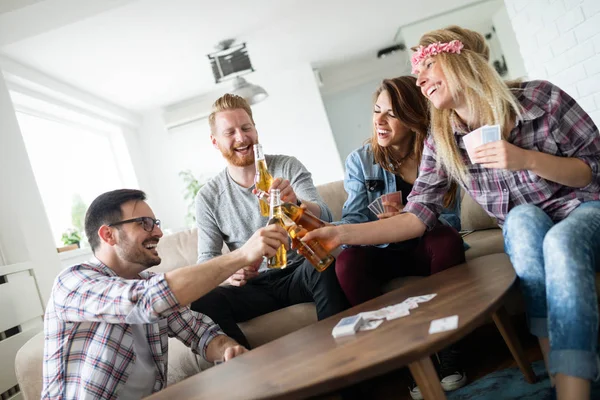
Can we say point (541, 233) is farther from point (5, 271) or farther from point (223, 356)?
point (5, 271)

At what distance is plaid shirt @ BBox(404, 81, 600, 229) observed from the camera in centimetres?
162

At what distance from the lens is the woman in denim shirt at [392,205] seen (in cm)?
191

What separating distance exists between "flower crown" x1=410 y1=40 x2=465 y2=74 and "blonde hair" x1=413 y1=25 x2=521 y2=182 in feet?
0.05

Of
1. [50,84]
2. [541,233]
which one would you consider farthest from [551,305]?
[50,84]

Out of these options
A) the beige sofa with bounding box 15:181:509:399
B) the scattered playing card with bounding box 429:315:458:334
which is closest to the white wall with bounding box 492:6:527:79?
the beige sofa with bounding box 15:181:509:399

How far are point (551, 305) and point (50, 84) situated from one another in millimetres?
5432

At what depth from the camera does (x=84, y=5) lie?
144 inches

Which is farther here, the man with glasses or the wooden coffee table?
the man with glasses

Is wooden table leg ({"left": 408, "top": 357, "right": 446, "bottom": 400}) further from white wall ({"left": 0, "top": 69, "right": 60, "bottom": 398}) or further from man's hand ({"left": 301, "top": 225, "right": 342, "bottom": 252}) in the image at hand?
white wall ({"left": 0, "top": 69, "right": 60, "bottom": 398})

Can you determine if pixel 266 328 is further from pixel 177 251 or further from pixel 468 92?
pixel 468 92

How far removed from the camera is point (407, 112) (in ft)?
7.25

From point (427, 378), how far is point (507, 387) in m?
0.79

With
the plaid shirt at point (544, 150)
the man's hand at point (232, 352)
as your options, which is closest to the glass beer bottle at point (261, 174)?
the man's hand at point (232, 352)

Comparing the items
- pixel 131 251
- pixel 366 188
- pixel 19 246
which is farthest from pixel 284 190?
pixel 19 246
